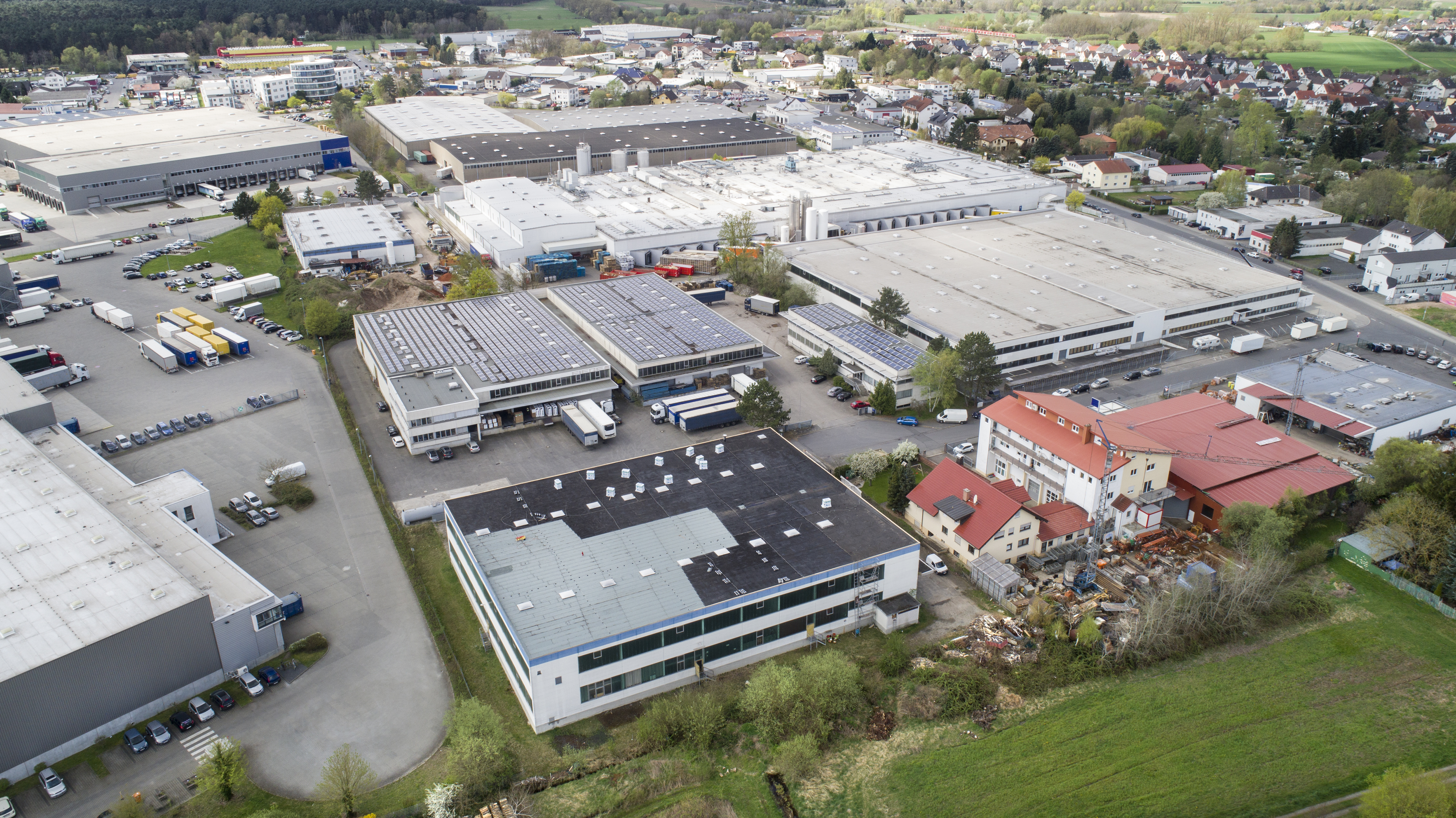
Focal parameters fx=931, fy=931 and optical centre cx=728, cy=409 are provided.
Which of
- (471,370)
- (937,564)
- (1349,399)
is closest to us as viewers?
(937,564)

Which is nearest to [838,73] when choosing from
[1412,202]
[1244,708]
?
[1412,202]

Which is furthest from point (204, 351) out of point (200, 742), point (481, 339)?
point (200, 742)

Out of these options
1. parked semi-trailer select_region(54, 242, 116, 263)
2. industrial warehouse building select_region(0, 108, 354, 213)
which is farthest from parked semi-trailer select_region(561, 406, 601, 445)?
industrial warehouse building select_region(0, 108, 354, 213)

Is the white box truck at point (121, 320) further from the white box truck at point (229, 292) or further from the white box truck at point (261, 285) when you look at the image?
the white box truck at point (261, 285)

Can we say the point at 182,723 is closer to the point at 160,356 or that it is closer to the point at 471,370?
the point at 471,370

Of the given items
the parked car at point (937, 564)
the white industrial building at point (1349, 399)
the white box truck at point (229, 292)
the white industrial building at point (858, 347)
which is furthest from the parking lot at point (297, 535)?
the white industrial building at point (1349, 399)

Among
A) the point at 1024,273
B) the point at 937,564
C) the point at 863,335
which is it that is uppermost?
the point at 1024,273
